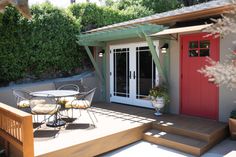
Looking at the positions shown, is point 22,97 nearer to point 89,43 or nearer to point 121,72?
point 89,43

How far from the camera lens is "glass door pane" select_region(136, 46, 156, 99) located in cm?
743

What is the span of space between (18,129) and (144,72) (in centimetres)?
453

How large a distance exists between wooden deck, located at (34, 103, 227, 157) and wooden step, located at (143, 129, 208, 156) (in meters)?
0.08

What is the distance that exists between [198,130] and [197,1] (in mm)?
17651

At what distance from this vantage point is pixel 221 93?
5.85 meters

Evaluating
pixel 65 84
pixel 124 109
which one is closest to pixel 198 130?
pixel 124 109

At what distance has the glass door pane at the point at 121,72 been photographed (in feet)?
26.9

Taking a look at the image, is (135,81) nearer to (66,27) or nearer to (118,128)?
(118,128)

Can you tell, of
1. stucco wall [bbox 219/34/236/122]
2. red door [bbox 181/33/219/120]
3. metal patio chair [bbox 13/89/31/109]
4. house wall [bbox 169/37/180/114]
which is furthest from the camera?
house wall [bbox 169/37/180/114]

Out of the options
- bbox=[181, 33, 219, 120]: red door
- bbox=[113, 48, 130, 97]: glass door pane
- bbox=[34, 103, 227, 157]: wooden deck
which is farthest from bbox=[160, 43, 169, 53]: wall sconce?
bbox=[34, 103, 227, 157]: wooden deck

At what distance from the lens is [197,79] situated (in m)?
6.31

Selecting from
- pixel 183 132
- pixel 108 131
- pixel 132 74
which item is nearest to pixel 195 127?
pixel 183 132

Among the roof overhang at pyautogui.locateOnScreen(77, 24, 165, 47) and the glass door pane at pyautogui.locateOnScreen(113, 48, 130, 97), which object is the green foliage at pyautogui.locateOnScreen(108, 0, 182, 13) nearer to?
the roof overhang at pyautogui.locateOnScreen(77, 24, 165, 47)

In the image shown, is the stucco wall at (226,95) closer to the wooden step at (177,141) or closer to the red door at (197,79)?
the red door at (197,79)
